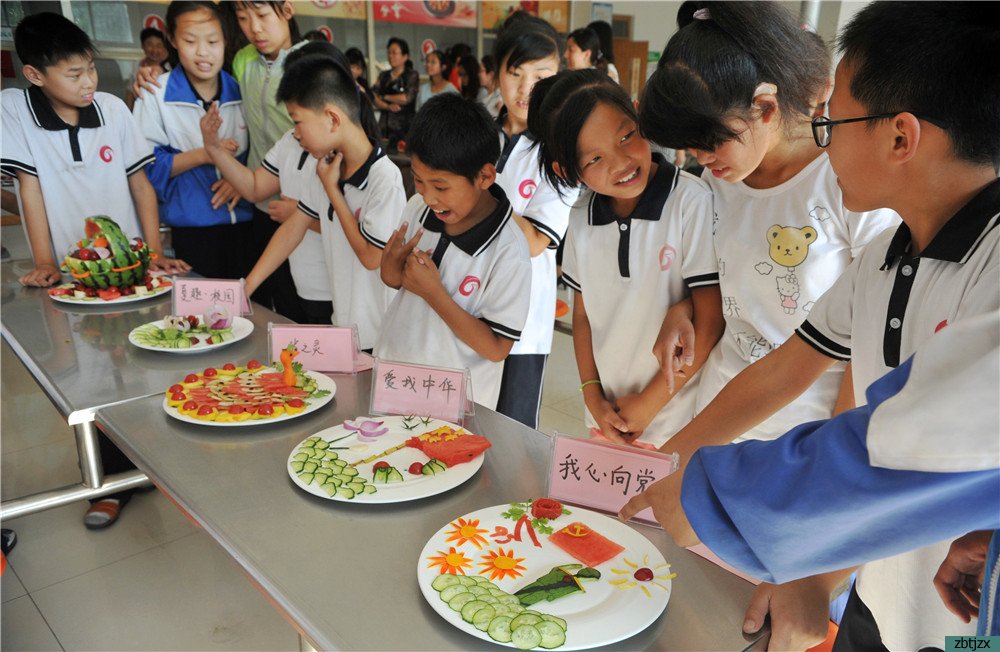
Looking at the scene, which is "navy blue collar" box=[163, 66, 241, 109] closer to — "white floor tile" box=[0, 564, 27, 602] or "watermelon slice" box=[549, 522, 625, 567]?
"white floor tile" box=[0, 564, 27, 602]

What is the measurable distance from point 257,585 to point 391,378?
1.57ft

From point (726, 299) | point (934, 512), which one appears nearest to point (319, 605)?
point (934, 512)

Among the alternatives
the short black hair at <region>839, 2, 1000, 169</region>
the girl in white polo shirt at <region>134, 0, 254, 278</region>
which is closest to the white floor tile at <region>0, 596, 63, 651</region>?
the girl in white polo shirt at <region>134, 0, 254, 278</region>

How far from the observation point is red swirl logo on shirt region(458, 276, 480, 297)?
155 cm

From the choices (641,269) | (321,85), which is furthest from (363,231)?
(641,269)

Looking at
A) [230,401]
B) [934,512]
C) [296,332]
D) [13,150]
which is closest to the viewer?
[934,512]

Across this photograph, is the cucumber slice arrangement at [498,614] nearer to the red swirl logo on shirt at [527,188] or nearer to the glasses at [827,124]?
the glasses at [827,124]

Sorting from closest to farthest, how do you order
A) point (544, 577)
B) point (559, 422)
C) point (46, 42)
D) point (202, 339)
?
point (544, 577), point (202, 339), point (46, 42), point (559, 422)

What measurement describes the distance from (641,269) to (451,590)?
31.7 inches

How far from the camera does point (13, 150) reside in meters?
2.19

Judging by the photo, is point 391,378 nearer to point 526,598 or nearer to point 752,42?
point 526,598

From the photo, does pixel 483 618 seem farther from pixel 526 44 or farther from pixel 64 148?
pixel 64 148

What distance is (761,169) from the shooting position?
50.0 inches

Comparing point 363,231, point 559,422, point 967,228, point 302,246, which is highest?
point 967,228
